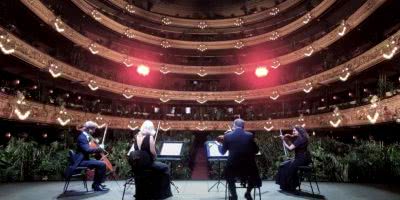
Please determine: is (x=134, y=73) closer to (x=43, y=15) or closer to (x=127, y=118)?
(x=127, y=118)

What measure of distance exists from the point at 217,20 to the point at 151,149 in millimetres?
30809

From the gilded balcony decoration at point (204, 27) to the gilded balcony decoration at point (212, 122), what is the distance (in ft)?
27.3

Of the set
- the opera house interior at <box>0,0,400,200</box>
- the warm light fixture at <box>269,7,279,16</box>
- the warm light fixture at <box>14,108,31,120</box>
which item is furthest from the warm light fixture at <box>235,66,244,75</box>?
the warm light fixture at <box>14,108,31,120</box>

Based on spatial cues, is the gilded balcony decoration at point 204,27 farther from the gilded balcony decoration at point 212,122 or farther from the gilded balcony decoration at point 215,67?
the gilded balcony decoration at point 212,122

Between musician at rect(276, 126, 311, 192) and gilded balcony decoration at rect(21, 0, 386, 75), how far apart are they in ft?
45.9

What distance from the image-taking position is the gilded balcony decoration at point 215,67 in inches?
778

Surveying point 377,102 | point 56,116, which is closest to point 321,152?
point 377,102

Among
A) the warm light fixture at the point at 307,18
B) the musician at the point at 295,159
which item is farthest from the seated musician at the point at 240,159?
the warm light fixture at the point at 307,18

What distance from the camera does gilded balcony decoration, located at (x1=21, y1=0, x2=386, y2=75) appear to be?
19.8 m

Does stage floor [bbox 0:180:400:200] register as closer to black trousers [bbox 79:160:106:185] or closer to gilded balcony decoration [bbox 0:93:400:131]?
black trousers [bbox 79:160:106:185]

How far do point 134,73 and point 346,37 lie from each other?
20844 millimetres

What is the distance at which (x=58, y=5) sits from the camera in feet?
82.8

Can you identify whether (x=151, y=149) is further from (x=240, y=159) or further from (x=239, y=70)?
(x=239, y=70)

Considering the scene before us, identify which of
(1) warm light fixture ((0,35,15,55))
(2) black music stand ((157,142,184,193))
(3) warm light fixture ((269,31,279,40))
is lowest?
(2) black music stand ((157,142,184,193))
